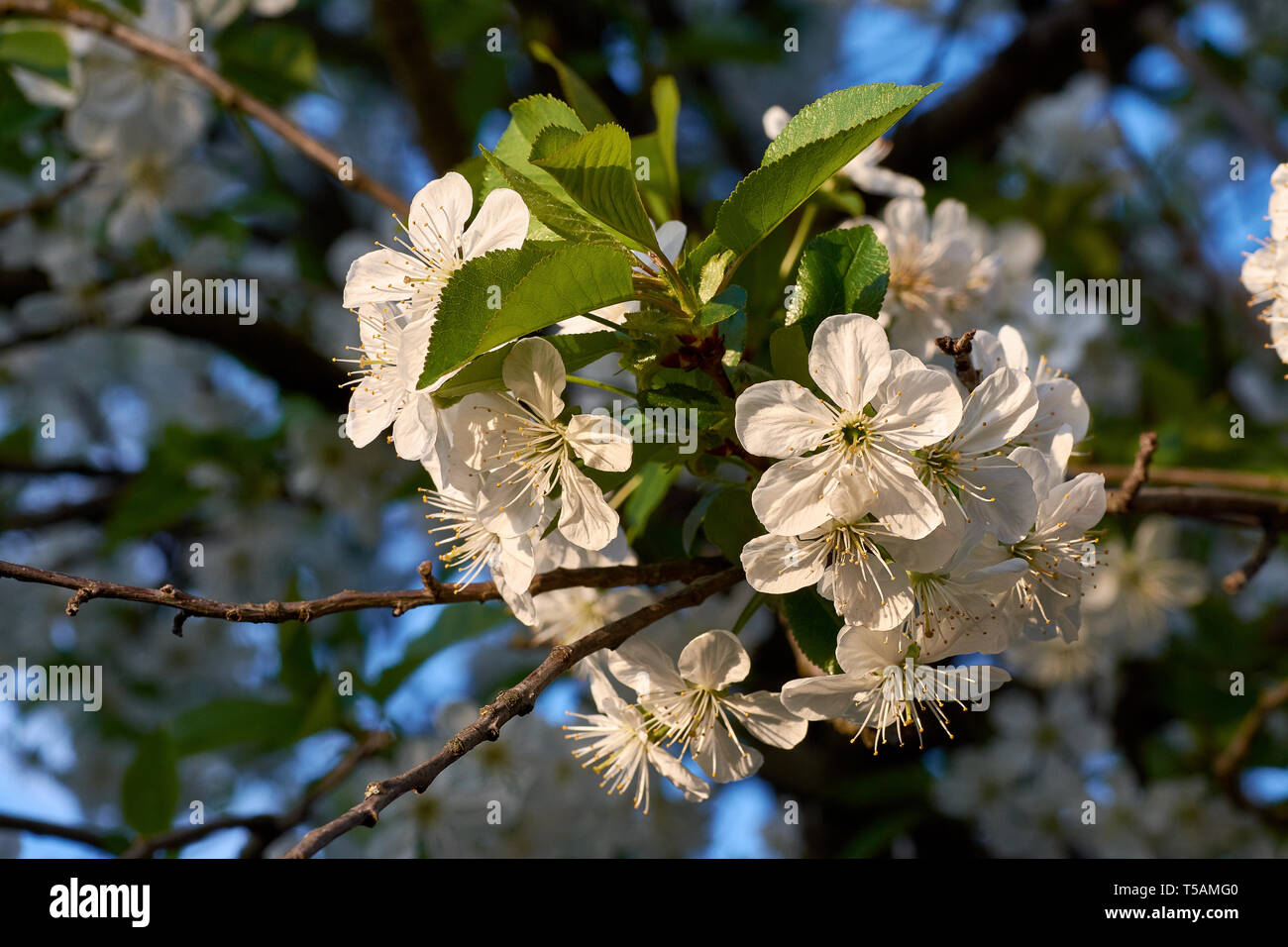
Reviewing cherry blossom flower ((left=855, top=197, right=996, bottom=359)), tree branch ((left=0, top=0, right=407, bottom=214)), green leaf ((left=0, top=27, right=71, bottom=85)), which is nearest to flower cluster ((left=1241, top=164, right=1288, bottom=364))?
cherry blossom flower ((left=855, top=197, right=996, bottom=359))

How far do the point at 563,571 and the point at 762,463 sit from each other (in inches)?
9.0

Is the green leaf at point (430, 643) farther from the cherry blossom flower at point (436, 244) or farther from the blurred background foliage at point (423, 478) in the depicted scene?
the cherry blossom flower at point (436, 244)

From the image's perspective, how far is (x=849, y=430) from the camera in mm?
950

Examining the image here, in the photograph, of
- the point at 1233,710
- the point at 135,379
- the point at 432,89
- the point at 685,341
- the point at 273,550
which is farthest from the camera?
the point at 135,379

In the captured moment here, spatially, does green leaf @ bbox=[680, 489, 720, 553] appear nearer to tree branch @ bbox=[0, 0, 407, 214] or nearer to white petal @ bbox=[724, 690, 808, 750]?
white petal @ bbox=[724, 690, 808, 750]

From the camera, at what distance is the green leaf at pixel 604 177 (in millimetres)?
865

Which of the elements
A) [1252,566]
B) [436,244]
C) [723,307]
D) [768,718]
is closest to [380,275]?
[436,244]

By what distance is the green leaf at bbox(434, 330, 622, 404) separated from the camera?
3.05ft

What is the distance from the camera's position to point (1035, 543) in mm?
1019

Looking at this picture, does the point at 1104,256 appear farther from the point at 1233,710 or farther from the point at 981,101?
the point at 1233,710

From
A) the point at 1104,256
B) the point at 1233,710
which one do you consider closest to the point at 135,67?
the point at 1104,256

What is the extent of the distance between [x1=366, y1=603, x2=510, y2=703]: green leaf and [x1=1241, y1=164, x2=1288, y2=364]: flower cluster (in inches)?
53.4

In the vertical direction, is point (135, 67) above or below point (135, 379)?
above

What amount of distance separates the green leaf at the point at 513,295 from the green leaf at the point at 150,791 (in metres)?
1.42
